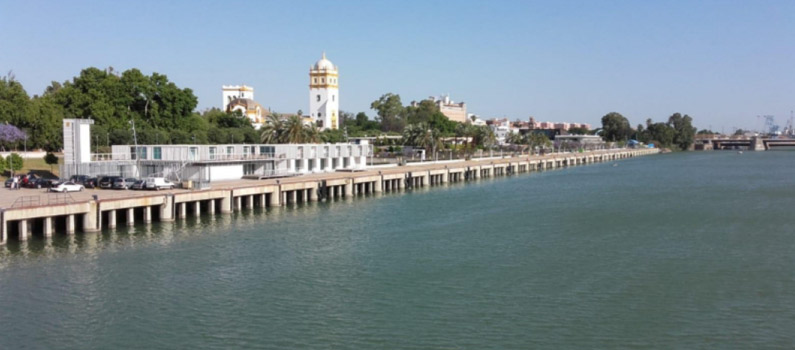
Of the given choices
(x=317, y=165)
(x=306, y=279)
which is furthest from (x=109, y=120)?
(x=306, y=279)

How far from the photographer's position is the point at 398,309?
2817cm

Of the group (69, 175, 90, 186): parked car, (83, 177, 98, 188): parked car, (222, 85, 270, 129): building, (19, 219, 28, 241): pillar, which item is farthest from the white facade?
(222, 85, 270, 129): building

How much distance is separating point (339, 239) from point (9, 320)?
20.7m

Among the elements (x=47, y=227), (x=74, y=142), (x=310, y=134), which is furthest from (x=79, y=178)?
(x=310, y=134)

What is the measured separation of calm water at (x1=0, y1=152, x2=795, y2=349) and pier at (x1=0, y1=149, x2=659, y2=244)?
1.45m

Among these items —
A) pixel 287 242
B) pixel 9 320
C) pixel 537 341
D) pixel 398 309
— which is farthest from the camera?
pixel 287 242

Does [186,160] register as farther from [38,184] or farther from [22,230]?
[22,230]

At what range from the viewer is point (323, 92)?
5827 inches

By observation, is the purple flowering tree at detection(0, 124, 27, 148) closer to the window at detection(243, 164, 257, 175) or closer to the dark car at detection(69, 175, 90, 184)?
the dark car at detection(69, 175, 90, 184)

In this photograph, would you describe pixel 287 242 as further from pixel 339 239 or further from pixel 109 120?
pixel 109 120

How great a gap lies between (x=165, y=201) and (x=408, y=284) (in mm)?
23181

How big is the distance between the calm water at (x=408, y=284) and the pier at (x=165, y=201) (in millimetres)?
1451

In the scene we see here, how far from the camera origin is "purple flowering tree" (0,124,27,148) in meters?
75.1

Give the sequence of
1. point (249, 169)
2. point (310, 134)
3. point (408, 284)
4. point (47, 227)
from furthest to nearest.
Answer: point (310, 134) < point (249, 169) < point (47, 227) < point (408, 284)
